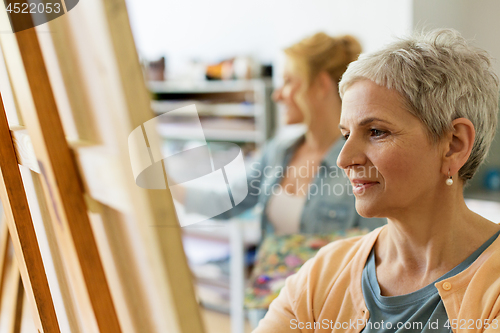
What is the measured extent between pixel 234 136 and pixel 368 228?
6.53ft

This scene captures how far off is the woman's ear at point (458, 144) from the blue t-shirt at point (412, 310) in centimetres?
13

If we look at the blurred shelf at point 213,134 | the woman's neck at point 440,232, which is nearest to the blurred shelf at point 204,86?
Answer: the blurred shelf at point 213,134

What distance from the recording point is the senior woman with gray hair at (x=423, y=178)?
591 millimetres

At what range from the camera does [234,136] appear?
301 centimetres

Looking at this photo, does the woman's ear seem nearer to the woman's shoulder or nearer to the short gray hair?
the short gray hair

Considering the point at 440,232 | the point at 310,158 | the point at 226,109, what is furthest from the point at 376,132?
the point at 226,109

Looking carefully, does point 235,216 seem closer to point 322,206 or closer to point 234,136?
point 322,206

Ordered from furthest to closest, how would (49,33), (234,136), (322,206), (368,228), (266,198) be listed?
(234,136) < (266,198) < (322,206) < (368,228) < (49,33)

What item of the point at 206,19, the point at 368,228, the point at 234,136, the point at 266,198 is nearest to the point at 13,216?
the point at 368,228

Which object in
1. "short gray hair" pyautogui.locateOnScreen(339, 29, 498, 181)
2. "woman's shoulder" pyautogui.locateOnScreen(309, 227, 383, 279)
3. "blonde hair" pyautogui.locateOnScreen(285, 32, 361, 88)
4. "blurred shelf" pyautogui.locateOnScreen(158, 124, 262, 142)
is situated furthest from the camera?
"blurred shelf" pyautogui.locateOnScreen(158, 124, 262, 142)
